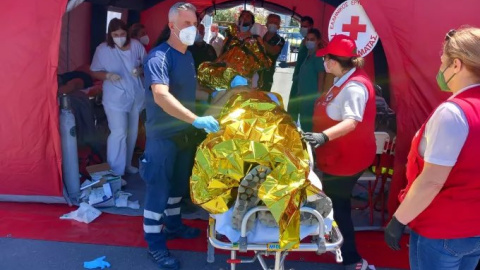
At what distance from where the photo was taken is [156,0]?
6.88 m

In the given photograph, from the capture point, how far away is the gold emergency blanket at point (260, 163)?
2.00 meters

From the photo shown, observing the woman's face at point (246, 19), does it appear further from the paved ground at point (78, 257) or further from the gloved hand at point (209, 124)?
the gloved hand at point (209, 124)

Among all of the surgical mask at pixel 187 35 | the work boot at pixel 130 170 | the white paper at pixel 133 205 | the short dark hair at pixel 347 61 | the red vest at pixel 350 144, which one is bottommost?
the white paper at pixel 133 205

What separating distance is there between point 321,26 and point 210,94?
4.14 metres

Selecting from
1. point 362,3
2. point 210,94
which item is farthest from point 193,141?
point 362,3

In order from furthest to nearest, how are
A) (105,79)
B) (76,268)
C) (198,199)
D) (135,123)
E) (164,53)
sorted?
(135,123) → (105,79) → (76,268) → (164,53) → (198,199)

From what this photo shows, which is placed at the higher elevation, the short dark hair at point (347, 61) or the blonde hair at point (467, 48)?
the blonde hair at point (467, 48)

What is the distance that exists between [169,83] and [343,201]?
132 centimetres

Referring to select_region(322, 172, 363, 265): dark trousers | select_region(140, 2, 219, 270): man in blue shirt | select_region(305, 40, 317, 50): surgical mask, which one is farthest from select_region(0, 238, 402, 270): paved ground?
select_region(305, 40, 317, 50): surgical mask

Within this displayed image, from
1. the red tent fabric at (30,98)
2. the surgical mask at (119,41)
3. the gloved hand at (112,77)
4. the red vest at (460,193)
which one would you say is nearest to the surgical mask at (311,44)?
the surgical mask at (119,41)

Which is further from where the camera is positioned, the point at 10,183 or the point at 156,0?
the point at 156,0

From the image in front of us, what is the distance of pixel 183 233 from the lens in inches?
137

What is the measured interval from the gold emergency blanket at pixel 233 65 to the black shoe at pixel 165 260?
1304 mm

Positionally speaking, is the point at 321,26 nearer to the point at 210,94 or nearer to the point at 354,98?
the point at 210,94
